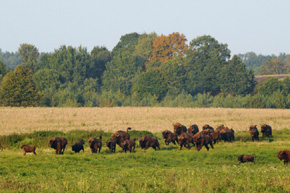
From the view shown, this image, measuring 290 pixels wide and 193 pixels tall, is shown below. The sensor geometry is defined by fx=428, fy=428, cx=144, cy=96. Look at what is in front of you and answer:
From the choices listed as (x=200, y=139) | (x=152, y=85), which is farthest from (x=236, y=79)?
(x=200, y=139)

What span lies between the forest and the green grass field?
6361cm

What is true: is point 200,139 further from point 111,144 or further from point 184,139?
point 111,144

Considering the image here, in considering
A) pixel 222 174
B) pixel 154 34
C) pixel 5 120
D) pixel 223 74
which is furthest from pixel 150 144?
pixel 154 34

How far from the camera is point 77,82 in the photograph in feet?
431

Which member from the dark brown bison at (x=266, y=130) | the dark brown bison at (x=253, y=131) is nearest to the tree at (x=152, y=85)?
the dark brown bison at (x=266, y=130)

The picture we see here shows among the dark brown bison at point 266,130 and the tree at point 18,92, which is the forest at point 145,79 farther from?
the dark brown bison at point 266,130

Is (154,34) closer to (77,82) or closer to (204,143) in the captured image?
(77,82)

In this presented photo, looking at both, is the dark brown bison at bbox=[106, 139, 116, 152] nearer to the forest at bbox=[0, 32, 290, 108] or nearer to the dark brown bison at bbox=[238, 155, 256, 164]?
the dark brown bison at bbox=[238, 155, 256, 164]

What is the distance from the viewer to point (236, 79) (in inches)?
4505

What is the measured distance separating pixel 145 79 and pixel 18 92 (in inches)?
1607

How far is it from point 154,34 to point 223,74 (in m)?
58.7

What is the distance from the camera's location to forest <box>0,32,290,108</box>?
94188 mm

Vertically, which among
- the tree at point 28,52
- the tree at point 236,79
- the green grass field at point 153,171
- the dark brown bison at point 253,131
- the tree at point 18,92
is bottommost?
the green grass field at point 153,171

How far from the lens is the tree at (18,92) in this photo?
90.2 meters
